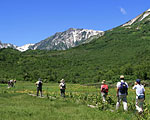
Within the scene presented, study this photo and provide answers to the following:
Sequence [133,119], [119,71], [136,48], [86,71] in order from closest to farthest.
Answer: [133,119] < [119,71] < [86,71] < [136,48]

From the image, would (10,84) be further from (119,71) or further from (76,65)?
(76,65)

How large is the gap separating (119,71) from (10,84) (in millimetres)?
74100

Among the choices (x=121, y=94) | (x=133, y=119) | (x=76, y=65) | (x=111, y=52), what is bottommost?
(x=133, y=119)

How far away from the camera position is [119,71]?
112 metres

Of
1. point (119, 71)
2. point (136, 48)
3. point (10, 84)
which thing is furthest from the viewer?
point (136, 48)

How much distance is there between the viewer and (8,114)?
1195 centimetres

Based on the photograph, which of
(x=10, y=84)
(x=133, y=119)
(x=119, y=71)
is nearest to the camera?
(x=133, y=119)

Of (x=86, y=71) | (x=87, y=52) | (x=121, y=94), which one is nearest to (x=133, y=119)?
(x=121, y=94)

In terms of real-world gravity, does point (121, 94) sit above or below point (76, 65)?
below

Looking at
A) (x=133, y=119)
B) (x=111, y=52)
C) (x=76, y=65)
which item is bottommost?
(x=133, y=119)

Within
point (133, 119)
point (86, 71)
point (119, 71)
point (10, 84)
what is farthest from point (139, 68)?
point (133, 119)

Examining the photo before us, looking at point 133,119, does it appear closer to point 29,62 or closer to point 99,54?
point 29,62

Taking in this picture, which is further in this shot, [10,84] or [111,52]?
[111,52]

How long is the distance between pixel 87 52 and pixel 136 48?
39.4 meters
